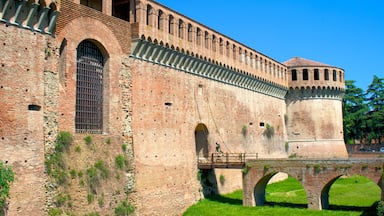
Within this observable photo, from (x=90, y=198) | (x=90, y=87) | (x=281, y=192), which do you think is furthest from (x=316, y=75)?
(x=90, y=198)

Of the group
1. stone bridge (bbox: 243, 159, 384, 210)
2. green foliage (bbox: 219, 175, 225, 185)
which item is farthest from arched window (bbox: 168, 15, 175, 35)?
green foliage (bbox: 219, 175, 225, 185)

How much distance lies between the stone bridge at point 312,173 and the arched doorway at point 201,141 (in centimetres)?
294

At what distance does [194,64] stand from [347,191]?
12.6m

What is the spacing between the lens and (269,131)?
34219 mm

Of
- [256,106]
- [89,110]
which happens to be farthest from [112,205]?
[256,106]

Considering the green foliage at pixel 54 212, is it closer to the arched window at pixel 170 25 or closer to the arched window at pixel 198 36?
the arched window at pixel 170 25

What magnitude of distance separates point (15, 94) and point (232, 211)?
1207 centimetres

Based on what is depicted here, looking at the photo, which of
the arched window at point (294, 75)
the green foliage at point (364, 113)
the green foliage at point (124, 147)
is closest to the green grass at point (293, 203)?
the green foliage at point (124, 147)

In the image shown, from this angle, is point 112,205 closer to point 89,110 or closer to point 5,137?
point 89,110

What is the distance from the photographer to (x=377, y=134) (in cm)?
5009

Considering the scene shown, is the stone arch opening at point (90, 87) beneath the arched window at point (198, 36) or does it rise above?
beneath

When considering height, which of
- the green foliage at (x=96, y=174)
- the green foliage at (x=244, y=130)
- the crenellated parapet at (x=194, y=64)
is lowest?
the green foliage at (x=96, y=174)

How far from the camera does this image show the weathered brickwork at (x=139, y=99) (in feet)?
50.8

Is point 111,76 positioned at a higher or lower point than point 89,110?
higher
